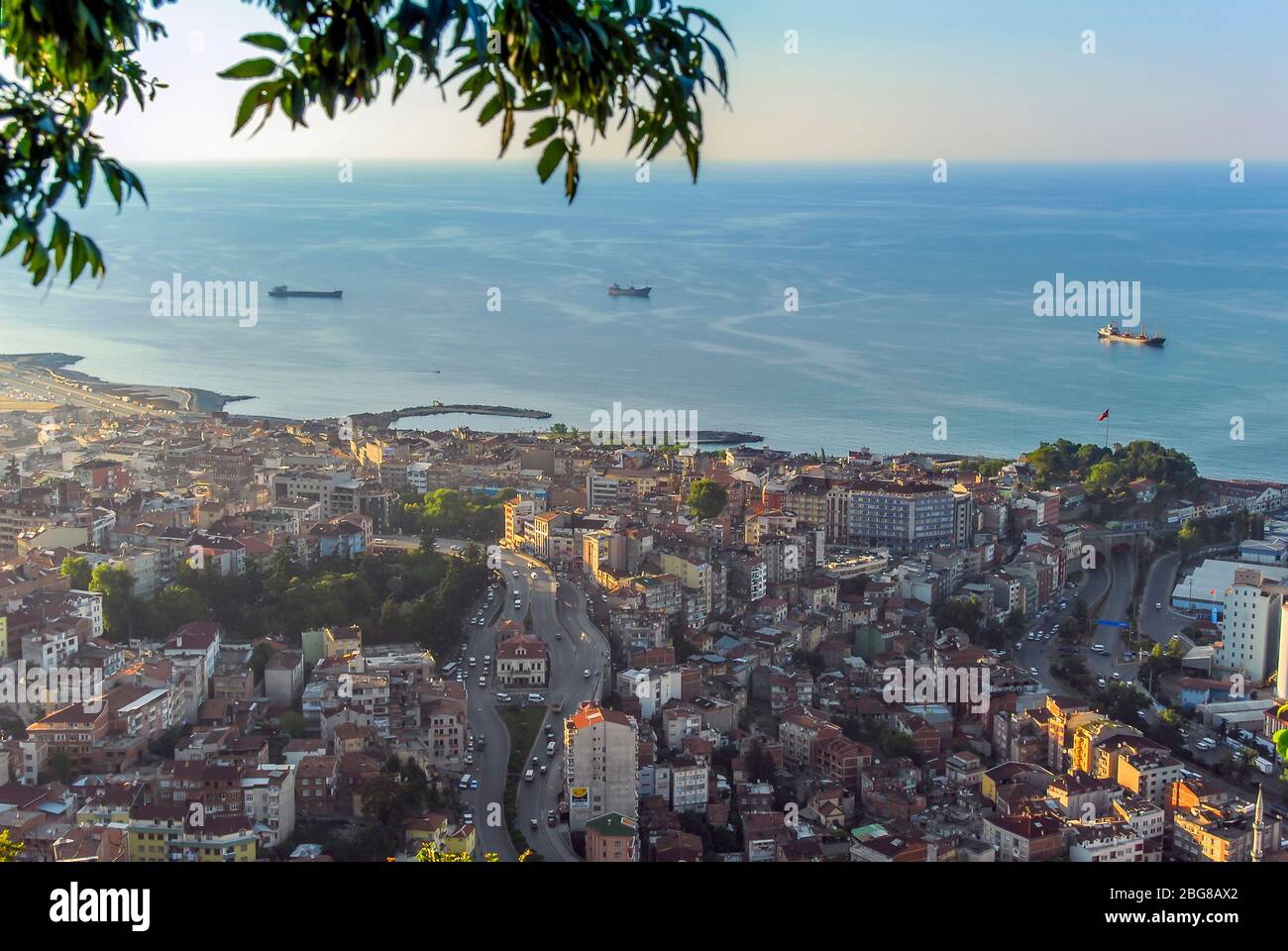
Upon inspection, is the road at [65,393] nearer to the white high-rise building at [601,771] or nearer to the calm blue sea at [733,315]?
the calm blue sea at [733,315]

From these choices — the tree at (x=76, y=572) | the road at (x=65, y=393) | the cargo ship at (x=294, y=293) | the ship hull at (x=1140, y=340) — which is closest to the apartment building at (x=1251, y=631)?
the tree at (x=76, y=572)

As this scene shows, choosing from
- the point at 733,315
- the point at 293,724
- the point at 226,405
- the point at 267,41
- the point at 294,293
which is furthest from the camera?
the point at 294,293

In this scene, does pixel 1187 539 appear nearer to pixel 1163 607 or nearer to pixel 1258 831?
pixel 1163 607

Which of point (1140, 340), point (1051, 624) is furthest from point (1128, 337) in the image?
point (1051, 624)

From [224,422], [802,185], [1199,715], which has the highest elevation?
[802,185]

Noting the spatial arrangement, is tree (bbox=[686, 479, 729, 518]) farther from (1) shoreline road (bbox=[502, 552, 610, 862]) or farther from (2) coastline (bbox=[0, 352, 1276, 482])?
(2) coastline (bbox=[0, 352, 1276, 482])

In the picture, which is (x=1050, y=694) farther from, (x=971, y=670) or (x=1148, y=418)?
(x=1148, y=418)
